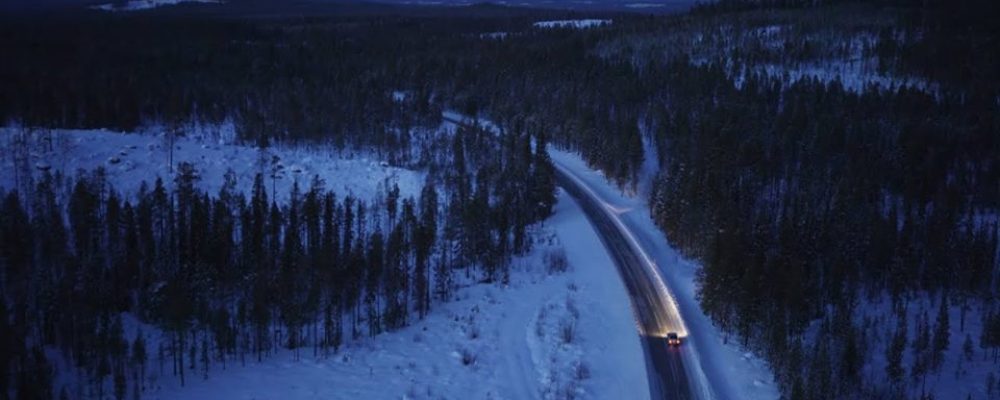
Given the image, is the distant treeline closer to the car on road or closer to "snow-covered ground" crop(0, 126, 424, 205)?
"snow-covered ground" crop(0, 126, 424, 205)

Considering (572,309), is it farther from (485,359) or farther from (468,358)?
(468,358)

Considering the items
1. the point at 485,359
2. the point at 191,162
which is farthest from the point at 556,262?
the point at 191,162

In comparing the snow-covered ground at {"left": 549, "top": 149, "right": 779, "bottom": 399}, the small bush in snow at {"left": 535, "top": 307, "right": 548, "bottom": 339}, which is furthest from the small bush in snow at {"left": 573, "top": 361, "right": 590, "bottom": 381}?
the snow-covered ground at {"left": 549, "top": 149, "right": 779, "bottom": 399}

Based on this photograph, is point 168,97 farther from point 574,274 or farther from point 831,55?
point 831,55

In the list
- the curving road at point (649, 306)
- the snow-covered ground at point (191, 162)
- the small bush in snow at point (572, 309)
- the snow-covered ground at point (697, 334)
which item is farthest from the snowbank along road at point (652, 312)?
the snow-covered ground at point (191, 162)

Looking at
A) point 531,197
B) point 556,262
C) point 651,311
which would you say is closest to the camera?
point 651,311

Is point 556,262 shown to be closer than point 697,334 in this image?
No
